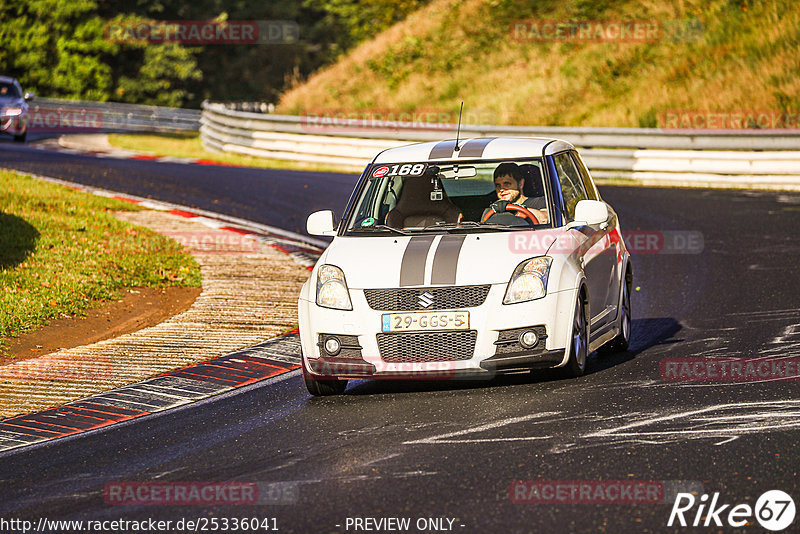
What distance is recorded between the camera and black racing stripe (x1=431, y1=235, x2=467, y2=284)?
26.7 ft

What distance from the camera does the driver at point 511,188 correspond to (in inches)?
→ 362

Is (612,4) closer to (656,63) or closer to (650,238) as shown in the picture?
(656,63)

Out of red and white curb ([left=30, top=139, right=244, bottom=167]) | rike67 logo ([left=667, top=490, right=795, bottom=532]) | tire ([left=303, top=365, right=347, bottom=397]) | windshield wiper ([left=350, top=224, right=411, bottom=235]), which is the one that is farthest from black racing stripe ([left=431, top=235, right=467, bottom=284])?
red and white curb ([left=30, top=139, right=244, bottom=167])

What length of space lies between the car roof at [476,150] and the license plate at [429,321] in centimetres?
170

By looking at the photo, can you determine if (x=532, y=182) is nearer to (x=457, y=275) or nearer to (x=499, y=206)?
(x=499, y=206)

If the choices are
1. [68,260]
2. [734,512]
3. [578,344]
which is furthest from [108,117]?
[734,512]

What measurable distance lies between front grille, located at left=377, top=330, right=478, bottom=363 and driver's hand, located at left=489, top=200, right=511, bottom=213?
1393 millimetres

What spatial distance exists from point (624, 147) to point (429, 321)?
54.4 feet

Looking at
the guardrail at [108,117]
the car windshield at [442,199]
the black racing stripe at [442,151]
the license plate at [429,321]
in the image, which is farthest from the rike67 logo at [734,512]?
the guardrail at [108,117]

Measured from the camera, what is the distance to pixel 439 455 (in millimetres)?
6707

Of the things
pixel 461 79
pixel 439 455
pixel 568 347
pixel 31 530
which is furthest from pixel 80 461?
pixel 461 79

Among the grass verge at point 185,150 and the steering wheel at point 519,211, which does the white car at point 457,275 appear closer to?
the steering wheel at point 519,211

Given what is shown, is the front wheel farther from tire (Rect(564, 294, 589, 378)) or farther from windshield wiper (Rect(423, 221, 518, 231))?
windshield wiper (Rect(423, 221, 518, 231))

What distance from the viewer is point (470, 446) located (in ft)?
22.5
